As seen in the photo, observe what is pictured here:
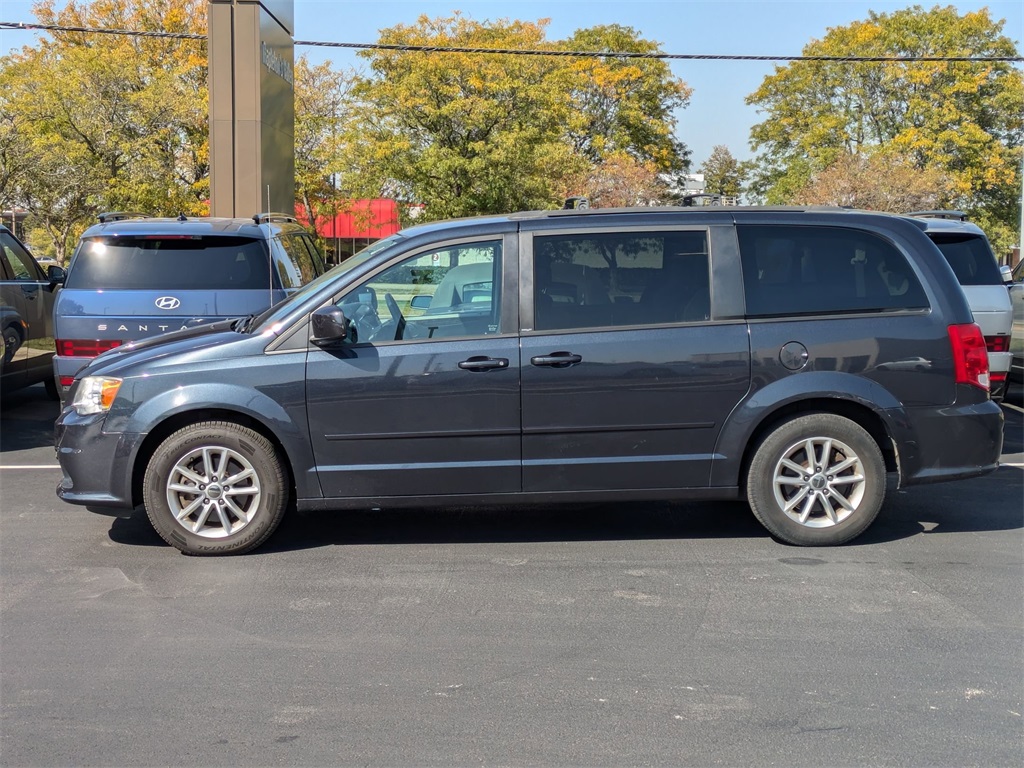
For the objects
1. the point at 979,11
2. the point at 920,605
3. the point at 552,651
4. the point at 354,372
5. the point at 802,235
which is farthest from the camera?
the point at 979,11

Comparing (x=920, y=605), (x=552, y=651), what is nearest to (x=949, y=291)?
(x=920, y=605)

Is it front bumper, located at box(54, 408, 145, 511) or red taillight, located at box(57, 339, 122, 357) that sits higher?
red taillight, located at box(57, 339, 122, 357)

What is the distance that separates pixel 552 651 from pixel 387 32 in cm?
3533

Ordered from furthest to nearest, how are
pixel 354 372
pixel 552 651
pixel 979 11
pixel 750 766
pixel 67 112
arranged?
1. pixel 979 11
2. pixel 67 112
3. pixel 354 372
4. pixel 552 651
5. pixel 750 766

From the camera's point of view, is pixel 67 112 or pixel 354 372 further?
pixel 67 112

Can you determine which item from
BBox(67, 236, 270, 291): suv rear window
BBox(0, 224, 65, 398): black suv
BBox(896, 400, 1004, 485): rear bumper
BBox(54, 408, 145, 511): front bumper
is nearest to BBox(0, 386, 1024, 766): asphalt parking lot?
BBox(54, 408, 145, 511): front bumper

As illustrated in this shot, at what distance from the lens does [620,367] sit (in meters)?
5.88

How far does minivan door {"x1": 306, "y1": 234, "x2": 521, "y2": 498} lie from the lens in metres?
5.83

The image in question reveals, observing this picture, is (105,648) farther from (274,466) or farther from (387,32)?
(387,32)

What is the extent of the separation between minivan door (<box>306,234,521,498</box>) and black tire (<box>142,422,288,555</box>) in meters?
0.32

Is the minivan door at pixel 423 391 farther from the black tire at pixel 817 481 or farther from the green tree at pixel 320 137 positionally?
the green tree at pixel 320 137

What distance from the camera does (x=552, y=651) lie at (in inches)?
179

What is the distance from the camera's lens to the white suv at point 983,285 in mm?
9438

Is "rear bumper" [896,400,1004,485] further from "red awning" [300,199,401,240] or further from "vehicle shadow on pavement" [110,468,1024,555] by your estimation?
"red awning" [300,199,401,240]
